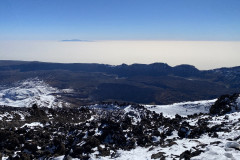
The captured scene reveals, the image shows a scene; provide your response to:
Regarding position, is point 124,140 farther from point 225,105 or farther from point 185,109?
point 185,109

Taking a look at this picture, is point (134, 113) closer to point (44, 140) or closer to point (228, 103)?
point (228, 103)

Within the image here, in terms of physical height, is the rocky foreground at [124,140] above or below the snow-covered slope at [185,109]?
above

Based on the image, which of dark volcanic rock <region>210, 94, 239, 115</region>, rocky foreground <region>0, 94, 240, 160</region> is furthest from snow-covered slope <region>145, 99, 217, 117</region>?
rocky foreground <region>0, 94, 240, 160</region>

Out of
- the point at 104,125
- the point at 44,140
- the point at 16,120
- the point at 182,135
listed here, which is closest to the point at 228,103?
the point at 182,135

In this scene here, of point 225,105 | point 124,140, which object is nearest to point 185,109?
point 225,105

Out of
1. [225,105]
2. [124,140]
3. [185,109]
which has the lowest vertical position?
[185,109]

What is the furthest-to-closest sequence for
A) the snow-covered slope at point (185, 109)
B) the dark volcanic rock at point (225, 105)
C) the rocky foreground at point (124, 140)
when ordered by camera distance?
the snow-covered slope at point (185, 109) → the dark volcanic rock at point (225, 105) → the rocky foreground at point (124, 140)

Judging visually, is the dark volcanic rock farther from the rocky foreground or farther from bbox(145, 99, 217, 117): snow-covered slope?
bbox(145, 99, 217, 117): snow-covered slope

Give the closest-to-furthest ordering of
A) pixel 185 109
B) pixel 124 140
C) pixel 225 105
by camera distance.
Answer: pixel 124 140 < pixel 225 105 < pixel 185 109

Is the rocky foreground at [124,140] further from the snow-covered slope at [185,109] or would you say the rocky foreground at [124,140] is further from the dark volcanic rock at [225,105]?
the snow-covered slope at [185,109]

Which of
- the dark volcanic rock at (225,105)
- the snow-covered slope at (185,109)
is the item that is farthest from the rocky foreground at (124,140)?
the snow-covered slope at (185,109)

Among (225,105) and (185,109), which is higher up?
(225,105)
